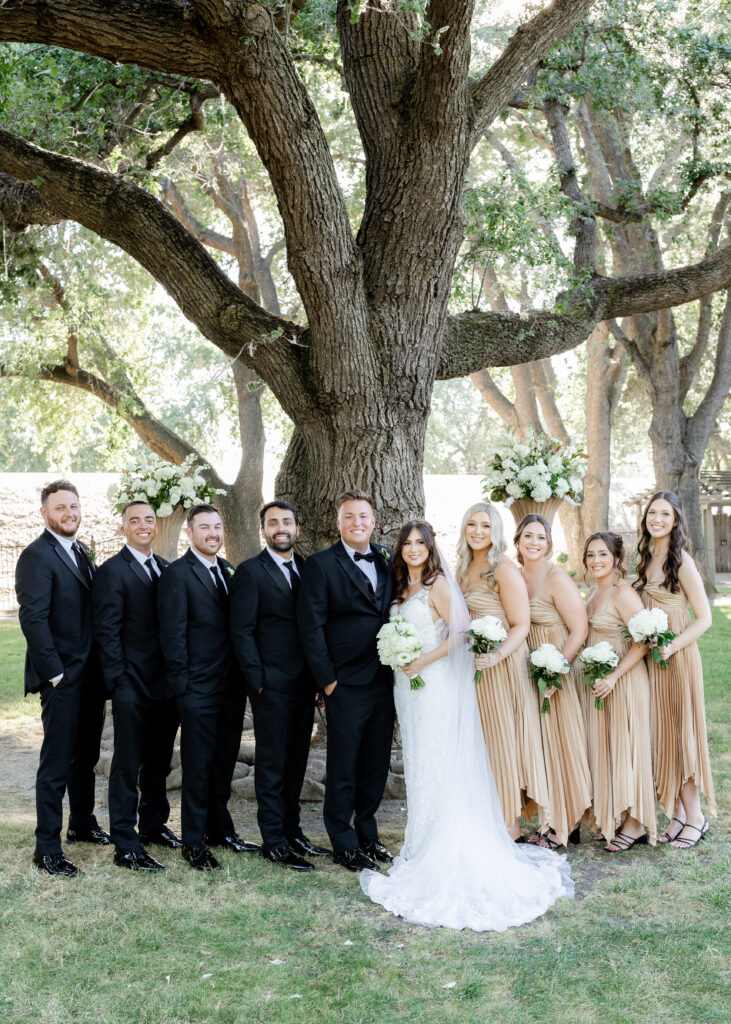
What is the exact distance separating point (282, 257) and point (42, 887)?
52.1 feet

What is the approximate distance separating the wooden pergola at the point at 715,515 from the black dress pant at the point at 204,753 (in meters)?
13.4

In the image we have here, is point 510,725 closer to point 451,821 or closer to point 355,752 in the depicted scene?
point 451,821

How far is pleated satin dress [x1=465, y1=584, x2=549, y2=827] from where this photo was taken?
19.0ft

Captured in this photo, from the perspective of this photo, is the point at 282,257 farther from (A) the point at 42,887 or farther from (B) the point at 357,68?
(A) the point at 42,887

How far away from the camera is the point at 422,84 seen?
7.15m

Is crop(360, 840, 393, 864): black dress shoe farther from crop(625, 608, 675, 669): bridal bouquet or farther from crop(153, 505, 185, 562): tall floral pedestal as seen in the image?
crop(153, 505, 185, 562): tall floral pedestal

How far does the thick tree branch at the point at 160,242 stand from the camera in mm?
7078

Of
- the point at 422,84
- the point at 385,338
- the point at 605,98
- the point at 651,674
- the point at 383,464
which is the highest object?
the point at 605,98

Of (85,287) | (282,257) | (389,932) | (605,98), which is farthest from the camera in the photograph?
(282,257)

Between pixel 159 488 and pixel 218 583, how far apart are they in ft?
6.99

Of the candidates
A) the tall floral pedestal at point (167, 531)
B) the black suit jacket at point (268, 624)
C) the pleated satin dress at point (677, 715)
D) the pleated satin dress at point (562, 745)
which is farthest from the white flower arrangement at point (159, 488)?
the pleated satin dress at point (677, 715)

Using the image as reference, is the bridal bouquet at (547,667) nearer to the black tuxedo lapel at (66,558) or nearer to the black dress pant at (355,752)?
the black dress pant at (355,752)

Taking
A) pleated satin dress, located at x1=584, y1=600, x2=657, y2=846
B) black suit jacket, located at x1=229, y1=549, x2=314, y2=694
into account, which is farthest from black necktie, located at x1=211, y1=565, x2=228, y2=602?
pleated satin dress, located at x1=584, y1=600, x2=657, y2=846

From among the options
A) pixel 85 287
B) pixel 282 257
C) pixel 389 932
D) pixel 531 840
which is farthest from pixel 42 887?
pixel 282 257
